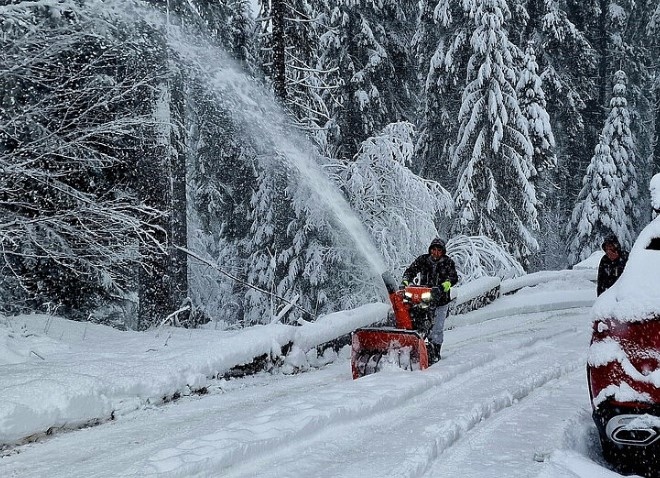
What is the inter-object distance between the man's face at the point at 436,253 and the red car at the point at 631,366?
4585mm

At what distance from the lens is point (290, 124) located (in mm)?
14156

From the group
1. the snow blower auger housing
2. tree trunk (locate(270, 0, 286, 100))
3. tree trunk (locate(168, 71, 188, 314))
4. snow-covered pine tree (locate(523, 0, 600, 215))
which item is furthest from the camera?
snow-covered pine tree (locate(523, 0, 600, 215))

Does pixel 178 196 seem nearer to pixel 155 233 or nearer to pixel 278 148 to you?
pixel 155 233

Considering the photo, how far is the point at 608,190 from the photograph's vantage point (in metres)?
28.7

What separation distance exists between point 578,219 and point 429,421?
2716 cm

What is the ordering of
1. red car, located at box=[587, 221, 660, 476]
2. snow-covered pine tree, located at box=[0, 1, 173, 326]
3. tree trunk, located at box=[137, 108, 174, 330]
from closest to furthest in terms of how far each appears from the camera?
red car, located at box=[587, 221, 660, 476]
snow-covered pine tree, located at box=[0, 1, 173, 326]
tree trunk, located at box=[137, 108, 174, 330]

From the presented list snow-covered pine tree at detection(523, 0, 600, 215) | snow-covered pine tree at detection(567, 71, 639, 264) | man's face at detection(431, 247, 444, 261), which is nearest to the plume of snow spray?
man's face at detection(431, 247, 444, 261)

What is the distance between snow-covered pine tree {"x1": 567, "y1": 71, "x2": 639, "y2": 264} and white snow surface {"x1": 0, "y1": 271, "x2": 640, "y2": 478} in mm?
21510

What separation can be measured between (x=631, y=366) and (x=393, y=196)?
37.3ft

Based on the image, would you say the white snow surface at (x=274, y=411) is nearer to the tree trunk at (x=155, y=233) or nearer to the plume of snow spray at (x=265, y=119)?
the tree trunk at (x=155, y=233)

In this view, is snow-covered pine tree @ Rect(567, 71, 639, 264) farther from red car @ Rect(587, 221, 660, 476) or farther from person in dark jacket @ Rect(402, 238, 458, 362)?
red car @ Rect(587, 221, 660, 476)

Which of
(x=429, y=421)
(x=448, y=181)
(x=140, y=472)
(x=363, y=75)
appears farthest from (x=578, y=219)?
(x=140, y=472)

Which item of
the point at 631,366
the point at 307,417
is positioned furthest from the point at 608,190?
the point at 631,366

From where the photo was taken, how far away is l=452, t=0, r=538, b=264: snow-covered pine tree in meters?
21.1
